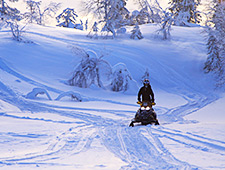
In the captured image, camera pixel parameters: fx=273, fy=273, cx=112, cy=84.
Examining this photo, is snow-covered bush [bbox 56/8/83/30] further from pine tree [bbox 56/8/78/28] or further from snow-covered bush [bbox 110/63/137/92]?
snow-covered bush [bbox 110/63/137/92]

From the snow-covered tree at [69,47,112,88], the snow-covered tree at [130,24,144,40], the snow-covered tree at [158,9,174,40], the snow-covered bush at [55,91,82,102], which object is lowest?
the snow-covered bush at [55,91,82,102]

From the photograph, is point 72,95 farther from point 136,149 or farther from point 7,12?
point 7,12

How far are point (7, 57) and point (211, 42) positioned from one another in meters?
20.5

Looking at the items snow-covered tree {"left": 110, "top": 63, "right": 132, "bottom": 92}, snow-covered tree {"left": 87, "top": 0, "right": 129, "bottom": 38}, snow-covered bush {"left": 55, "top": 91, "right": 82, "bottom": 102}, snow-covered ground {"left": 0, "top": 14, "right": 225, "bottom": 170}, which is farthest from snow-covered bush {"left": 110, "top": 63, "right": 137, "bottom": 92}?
snow-covered tree {"left": 87, "top": 0, "right": 129, "bottom": 38}

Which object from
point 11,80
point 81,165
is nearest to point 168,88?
point 11,80

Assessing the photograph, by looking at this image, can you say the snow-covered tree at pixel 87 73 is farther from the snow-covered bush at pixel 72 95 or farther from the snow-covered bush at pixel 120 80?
the snow-covered bush at pixel 72 95

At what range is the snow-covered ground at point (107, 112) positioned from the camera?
5.88 m

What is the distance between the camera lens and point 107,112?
14000 millimetres

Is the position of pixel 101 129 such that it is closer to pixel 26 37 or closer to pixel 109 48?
pixel 109 48

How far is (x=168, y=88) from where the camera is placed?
25.6 metres

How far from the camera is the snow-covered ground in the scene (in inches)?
231

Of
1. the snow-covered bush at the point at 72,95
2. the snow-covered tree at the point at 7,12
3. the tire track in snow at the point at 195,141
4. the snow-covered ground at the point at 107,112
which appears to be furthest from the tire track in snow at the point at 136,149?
the snow-covered tree at the point at 7,12

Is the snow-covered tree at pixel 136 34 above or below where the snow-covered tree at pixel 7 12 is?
below

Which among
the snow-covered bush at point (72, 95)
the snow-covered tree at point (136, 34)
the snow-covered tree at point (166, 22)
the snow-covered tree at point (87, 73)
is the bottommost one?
→ the snow-covered bush at point (72, 95)
